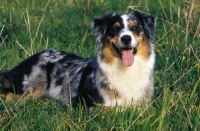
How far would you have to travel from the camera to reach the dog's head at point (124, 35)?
5.61 m

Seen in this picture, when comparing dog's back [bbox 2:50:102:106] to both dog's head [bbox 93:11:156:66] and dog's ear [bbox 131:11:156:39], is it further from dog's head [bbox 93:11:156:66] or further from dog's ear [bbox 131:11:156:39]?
dog's ear [bbox 131:11:156:39]

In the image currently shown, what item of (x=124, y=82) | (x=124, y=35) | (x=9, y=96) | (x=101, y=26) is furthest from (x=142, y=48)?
(x=9, y=96)

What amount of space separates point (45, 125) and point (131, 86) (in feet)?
4.72

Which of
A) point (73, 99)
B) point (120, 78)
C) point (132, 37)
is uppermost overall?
point (132, 37)

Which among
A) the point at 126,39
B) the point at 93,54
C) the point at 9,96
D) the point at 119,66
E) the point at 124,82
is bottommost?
the point at 9,96

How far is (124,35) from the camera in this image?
5531mm

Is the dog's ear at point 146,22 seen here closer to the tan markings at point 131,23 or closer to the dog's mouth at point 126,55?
the tan markings at point 131,23

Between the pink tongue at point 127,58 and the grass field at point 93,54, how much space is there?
556 mm

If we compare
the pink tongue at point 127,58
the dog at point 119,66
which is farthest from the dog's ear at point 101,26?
the pink tongue at point 127,58

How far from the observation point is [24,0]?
1144cm

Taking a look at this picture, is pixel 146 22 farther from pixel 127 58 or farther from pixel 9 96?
pixel 9 96

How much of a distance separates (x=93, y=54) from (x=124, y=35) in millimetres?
2241

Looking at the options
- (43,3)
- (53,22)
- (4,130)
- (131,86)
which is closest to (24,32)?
(53,22)

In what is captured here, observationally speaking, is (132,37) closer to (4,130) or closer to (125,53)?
(125,53)
